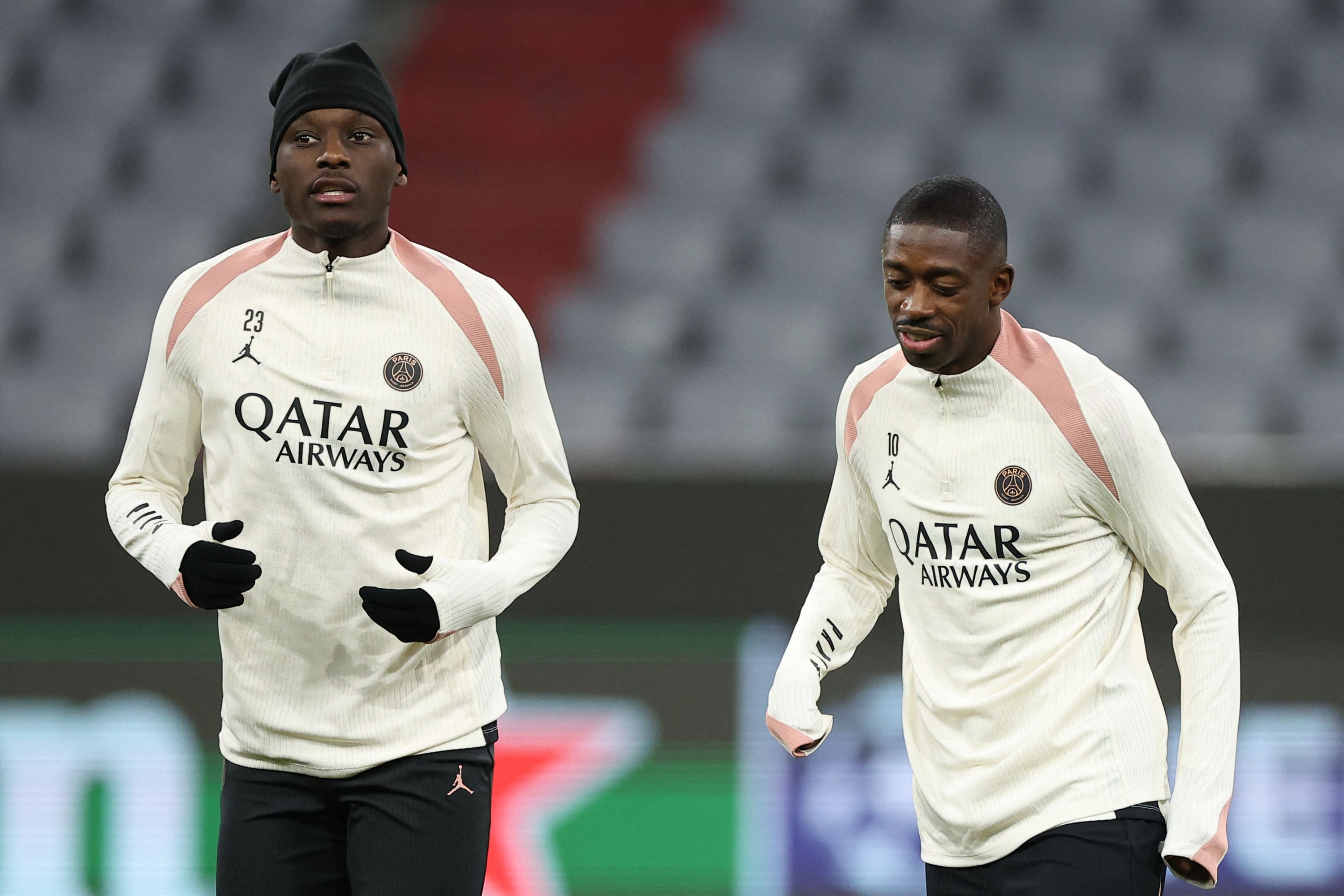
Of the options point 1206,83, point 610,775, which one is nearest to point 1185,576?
point 610,775

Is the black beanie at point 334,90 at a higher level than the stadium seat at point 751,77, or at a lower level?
lower

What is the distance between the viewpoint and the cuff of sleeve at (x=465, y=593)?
2.43 m

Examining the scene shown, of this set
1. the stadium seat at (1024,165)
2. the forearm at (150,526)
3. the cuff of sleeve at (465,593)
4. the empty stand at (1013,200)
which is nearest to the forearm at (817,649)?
the cuff of sleeve at (465,593)

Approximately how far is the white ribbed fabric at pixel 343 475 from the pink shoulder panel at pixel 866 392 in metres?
0.46

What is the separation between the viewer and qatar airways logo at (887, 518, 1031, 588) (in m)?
2.45

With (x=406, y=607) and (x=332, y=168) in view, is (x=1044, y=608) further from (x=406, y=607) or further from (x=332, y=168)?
(x=332, y=168)

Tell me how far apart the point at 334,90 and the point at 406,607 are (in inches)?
31.0

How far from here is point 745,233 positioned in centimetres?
689

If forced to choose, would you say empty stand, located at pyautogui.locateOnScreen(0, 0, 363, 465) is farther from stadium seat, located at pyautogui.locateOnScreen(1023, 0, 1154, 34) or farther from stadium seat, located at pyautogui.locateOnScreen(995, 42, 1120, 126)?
stadium seat, located at pyautogui.locateOnScreen(1023, 0, 1154, 34)

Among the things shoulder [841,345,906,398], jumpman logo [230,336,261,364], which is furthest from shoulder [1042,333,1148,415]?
jumpman logo [230,336,261,364]

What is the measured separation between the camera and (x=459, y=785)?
8.29ft

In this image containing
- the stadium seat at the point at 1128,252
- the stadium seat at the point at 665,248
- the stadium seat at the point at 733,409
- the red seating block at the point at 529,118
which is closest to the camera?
the stadium seat at the point at 733,409

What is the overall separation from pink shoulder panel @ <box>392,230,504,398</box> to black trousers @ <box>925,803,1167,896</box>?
106cm

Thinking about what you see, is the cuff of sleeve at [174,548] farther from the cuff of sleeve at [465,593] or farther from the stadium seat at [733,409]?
the stadium seat at [733,409]
